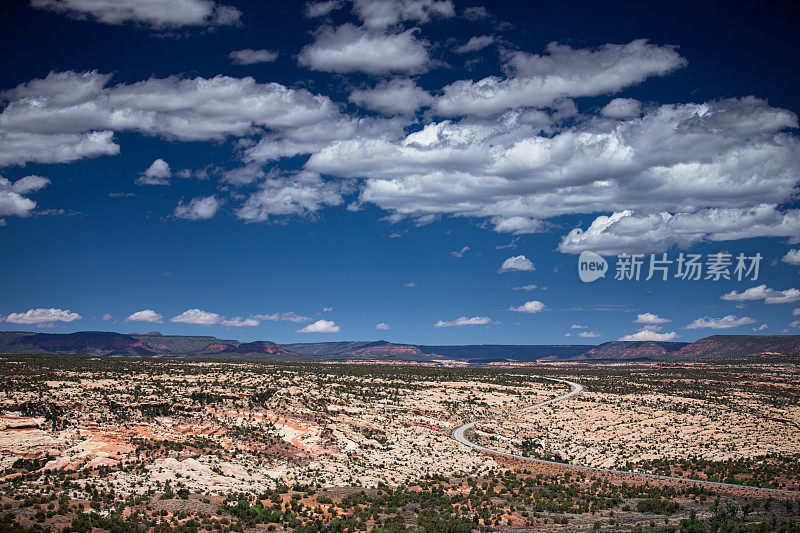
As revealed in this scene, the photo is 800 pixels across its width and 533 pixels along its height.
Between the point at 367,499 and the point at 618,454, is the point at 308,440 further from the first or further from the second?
the point at 618,454

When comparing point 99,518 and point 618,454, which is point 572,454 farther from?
point 99,518

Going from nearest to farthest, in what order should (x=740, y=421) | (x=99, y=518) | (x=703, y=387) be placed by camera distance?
(x=99, y=518)
(x=740, y=421)
(x=703, y=387)

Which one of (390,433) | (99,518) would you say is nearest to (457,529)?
(99,518)

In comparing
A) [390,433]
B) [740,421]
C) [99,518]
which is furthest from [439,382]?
[99,518]

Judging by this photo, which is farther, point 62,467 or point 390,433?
point 390,433

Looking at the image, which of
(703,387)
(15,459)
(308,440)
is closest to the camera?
(15,459)

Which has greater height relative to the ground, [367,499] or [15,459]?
[15,459]

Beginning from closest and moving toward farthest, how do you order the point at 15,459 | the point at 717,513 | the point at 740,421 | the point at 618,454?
the point at 717,513
the point at 15,459
the point at 618,454
the point at 740,421
